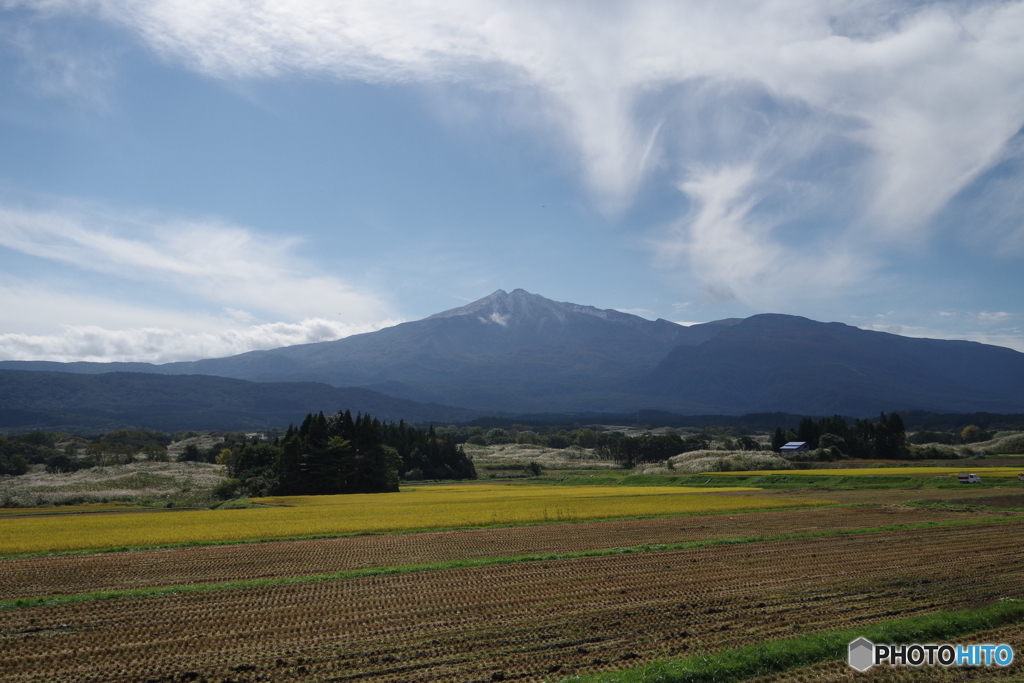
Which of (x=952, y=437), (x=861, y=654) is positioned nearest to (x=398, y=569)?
(x=861, y=654)

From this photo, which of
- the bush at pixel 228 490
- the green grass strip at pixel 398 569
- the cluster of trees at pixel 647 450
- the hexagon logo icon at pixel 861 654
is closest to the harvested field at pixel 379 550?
the green grass strip at pixel 398 569

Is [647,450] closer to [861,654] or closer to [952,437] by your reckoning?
[952,437]

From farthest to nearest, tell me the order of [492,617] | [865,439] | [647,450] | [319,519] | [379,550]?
[647,450], [865,439], [319,519], [379,550], [492,617]

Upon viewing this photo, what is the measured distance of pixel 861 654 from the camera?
12273mm

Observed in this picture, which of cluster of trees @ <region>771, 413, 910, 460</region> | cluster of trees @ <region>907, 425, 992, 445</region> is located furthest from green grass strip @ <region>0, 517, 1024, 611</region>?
cluster of trees @ <region>907, 425, 992, 445</region>

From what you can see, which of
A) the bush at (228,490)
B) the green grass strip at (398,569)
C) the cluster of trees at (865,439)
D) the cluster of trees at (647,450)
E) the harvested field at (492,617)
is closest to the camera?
the harvested field at (492,617)

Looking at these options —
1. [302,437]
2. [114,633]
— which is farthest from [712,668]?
[302,437]

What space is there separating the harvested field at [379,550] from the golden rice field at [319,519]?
2471 millimetres

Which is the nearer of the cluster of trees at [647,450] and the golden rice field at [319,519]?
the golden rice field at [319,519]

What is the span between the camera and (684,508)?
1624 inches

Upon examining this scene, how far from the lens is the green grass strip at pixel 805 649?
1098 cm

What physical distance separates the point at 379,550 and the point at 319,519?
13.3m

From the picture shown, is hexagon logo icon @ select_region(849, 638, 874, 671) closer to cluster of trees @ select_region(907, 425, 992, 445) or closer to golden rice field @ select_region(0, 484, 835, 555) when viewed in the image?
golden rice field @ select_region(0, 484, 835, 555)

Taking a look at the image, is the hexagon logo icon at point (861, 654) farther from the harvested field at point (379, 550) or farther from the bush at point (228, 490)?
the bush at point (228, 490)
